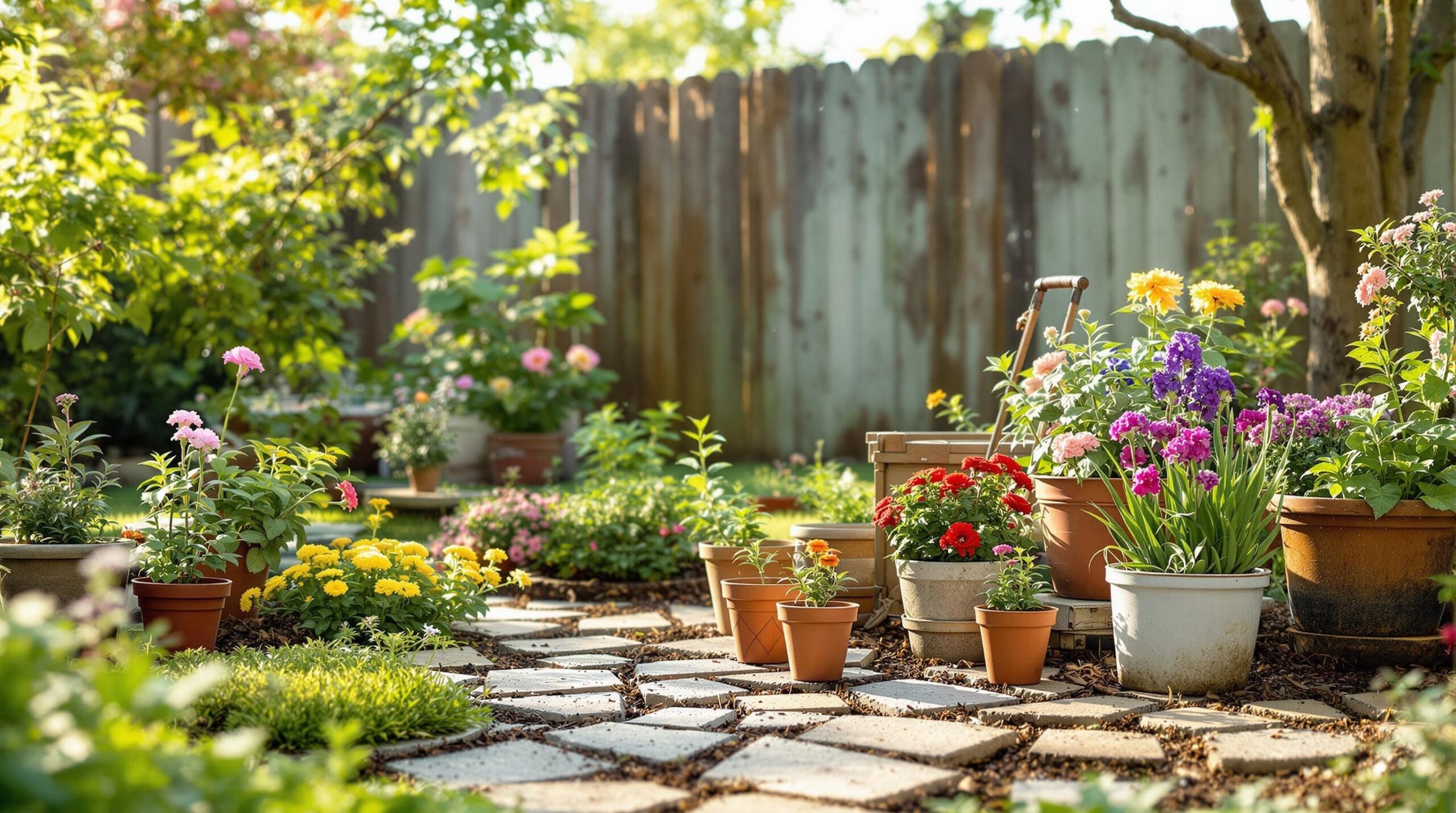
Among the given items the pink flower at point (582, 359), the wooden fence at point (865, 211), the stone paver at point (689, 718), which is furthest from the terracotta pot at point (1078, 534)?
the pink flower at point (582, 359)

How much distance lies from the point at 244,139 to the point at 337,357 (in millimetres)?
1183

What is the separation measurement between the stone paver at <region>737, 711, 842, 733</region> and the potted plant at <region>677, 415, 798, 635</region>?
0.70 metres

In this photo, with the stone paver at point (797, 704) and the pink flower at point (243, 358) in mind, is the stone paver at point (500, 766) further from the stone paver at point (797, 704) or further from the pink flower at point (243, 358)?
the pink flower at point (243, 358)

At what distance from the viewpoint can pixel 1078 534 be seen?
11.2 feet

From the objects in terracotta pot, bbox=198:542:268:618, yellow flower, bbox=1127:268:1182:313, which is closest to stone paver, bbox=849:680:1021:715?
yellow flower, bbox=1127:268:1182:313

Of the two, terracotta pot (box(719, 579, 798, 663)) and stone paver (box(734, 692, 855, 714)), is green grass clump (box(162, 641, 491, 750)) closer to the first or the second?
stone paver (box(734, 692, 855, 714))

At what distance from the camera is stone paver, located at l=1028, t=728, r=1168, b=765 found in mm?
2416

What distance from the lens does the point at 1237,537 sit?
302 cm

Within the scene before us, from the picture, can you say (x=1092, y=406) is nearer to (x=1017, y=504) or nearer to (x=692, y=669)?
(x=1017, y=504)

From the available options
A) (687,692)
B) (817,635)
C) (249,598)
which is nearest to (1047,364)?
(817,635)

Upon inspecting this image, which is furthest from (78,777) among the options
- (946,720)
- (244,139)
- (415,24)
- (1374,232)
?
(244,139)

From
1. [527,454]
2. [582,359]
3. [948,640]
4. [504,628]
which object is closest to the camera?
[948,640]

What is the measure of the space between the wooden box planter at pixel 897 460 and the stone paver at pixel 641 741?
1.30 meters

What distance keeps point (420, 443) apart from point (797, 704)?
3427mm
